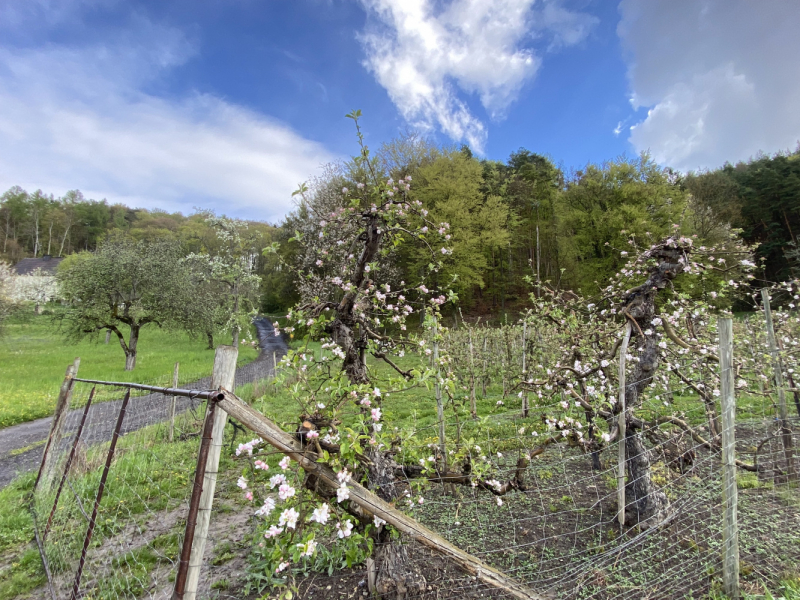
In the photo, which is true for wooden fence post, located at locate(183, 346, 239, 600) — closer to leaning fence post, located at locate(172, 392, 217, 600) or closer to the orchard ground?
leaning fence post, located at locate(172, 392, 217, 600)

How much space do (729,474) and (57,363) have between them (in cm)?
2244

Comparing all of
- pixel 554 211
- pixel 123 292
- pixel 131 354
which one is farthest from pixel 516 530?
pixel 554 211

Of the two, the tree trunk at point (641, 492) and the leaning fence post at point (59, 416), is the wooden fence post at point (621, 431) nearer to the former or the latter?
the tree trunk at point (641, 492)

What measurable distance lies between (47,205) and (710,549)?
7862cm

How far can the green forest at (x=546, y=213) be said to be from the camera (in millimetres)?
21828

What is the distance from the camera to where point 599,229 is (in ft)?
72.6

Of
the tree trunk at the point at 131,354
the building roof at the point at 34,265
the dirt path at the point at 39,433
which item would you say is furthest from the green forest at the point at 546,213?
the dirt path at the point at 39,433

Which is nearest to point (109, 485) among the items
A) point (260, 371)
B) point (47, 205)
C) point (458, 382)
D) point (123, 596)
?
point (123, 596)

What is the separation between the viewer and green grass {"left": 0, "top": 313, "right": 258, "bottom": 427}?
10898mm

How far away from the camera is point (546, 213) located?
105 feet

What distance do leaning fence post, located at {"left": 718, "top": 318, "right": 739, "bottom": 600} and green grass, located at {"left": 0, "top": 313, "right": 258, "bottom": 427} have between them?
1213cm

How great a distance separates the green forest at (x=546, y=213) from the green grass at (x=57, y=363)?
643cm

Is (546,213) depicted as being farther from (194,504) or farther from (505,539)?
(194,504)

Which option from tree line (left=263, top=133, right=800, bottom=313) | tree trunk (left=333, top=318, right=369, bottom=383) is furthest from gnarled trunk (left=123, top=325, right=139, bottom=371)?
tree trunk (left=333, top=318, right=369, bottom=383)
